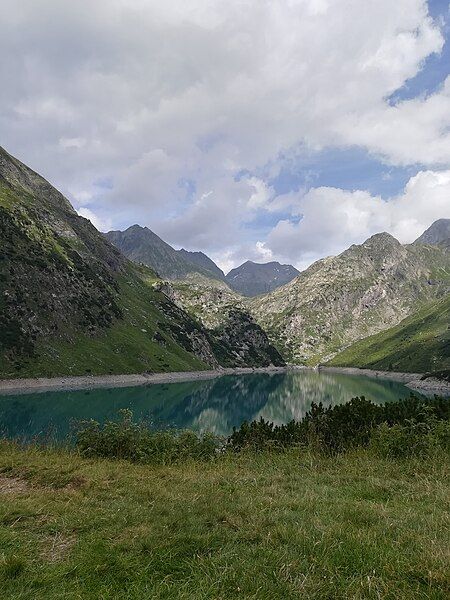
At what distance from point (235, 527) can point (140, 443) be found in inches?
429

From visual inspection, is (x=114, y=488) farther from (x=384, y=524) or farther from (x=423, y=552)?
(x=423, y=552)

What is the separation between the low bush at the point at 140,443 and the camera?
17156mm

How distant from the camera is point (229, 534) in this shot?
7508 millimetres

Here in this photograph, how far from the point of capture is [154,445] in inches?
696

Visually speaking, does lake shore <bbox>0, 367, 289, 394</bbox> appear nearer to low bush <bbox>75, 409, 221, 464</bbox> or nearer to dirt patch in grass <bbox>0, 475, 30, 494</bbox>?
low bush <bbox>75, 409, 221, 464</bbox>

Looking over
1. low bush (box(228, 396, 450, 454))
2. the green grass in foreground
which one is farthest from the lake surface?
the green grass in foreground

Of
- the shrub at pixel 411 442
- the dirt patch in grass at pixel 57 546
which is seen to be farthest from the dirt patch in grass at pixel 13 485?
the shrub at pixel 411 442

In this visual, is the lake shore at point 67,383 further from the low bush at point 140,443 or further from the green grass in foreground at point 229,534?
the green grass in foreground at point 229,534

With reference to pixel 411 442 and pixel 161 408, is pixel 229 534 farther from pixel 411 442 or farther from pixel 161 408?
pixel 161 408

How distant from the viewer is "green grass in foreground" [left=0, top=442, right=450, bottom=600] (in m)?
5.73

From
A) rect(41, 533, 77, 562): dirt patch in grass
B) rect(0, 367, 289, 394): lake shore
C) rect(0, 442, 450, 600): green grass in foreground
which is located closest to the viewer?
rect(0, 442, 450, 600): green grass in foreground

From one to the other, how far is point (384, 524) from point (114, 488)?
737 cm

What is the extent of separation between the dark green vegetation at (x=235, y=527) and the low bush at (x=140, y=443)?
7.50 feet

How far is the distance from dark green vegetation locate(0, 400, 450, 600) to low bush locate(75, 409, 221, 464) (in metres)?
2.28
